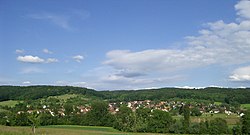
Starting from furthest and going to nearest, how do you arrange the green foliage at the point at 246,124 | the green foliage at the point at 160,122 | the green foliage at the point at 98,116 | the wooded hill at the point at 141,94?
the wooded hill at the point at 141,94, the green foliage at the point at 98,116, the green foliage at the point at 160,122, the green foliage at the point at 246,124

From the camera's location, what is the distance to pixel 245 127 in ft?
216

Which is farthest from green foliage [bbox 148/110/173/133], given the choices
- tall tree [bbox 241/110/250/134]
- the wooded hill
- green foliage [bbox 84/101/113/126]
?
the wooded hill

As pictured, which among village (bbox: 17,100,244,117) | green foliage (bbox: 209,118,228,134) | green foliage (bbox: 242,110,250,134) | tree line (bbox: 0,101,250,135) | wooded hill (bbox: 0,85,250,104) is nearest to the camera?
green foliage (bbox: 242,110,250,134)

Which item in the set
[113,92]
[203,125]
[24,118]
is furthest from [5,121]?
[113,92]

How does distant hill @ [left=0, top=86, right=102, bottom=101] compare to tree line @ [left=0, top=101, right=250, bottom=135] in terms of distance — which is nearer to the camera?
tree line @ [left=0, top=101, right=250, bottom=135]

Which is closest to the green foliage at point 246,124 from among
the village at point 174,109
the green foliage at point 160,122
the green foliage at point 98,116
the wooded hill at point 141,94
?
the green foliage at point 160,122

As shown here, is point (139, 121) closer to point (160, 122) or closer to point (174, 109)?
point (160, 122)

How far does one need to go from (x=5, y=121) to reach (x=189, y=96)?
8837 cm

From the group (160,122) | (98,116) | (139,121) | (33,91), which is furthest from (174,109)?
(33,91)

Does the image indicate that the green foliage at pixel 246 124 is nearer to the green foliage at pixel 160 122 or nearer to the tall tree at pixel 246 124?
the tall tree at pixel 246 124

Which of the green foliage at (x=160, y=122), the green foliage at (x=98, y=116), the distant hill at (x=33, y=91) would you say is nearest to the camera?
the green foliage at (x=160, y=122)

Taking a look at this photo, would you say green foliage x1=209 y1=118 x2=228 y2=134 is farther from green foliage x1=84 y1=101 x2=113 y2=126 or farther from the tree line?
green foliage x1=84 y1=101 x2=113 y2=126

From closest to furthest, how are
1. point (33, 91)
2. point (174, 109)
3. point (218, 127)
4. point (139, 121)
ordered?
point (218, 127) → point (139, 121) → point (174, 109) → point (33, 91)

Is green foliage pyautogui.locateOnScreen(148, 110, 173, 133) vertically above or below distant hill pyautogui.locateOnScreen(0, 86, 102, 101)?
below
